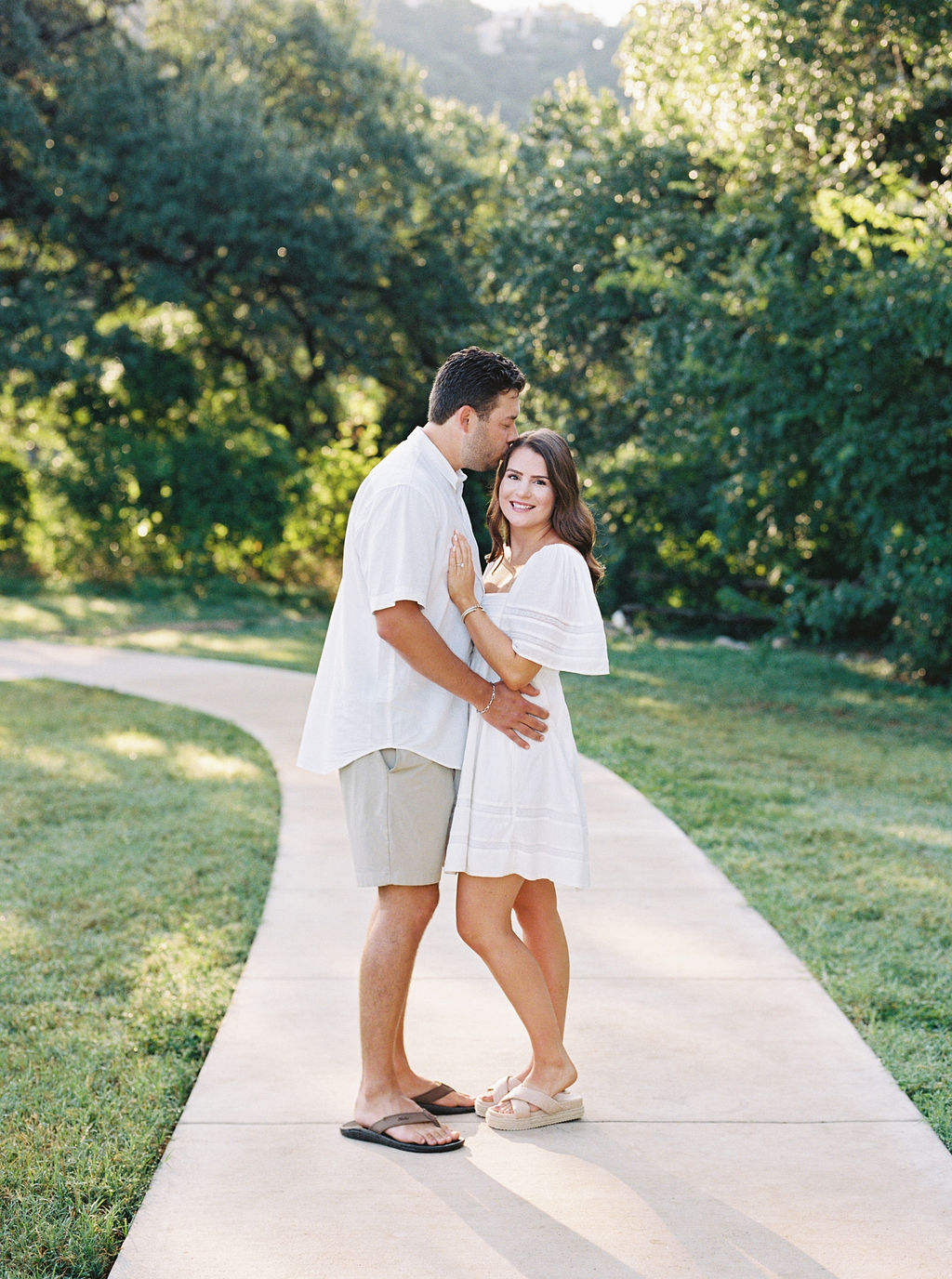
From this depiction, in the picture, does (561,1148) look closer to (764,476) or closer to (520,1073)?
(520,1073)

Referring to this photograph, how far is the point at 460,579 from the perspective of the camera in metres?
3.10

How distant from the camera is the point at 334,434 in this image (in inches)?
802

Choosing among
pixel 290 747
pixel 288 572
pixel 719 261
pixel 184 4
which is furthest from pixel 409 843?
pixel 184 4

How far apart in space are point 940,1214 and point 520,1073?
1.07 m

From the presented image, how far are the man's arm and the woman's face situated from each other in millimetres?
404

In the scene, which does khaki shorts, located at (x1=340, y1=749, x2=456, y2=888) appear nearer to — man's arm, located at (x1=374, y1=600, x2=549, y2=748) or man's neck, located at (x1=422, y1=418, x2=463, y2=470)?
man's arm, located at (x1=374, y1=600, x2=549, y2=748)

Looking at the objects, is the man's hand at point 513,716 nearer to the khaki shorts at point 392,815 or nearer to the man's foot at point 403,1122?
the khaki shorts at point 392,815

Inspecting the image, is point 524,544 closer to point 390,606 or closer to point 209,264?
point 390,606

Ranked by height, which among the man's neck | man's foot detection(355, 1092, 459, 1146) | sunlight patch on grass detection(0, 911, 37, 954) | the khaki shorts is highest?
the man's neck

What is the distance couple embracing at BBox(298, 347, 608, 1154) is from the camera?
308 centimetres

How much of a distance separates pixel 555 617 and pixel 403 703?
1.43 ft

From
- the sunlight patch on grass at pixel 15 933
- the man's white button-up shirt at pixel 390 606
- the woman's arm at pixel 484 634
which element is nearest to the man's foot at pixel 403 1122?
the man's white button-up shirt at pixel 390 606

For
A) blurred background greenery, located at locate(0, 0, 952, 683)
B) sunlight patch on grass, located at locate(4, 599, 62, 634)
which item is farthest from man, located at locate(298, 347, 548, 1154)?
sunlight patch on grass, located at locate(4, 599, 62, 634)

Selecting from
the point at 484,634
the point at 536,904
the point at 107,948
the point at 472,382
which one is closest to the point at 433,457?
the point at 472,382
